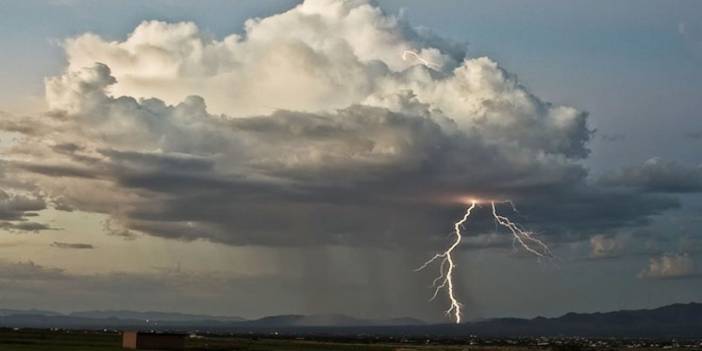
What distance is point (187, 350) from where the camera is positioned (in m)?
156

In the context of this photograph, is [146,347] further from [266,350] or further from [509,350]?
[509,350]

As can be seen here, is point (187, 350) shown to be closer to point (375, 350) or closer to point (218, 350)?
point (218, 350)

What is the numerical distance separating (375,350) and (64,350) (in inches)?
2629

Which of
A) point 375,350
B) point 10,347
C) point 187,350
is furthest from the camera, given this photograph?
point 375,350

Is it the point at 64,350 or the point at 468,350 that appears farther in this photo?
the point at 468,350

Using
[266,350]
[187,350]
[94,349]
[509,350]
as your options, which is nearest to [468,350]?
[509,350]

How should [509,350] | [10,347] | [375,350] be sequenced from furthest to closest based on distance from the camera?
[509,350] → [375,350] → [10,347]

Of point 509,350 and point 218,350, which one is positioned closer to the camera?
point 218,350

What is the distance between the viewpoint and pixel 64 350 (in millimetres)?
139375

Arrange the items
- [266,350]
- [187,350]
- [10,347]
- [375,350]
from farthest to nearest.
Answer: [375,350]
[266,350]
[187,350]
[10,347]

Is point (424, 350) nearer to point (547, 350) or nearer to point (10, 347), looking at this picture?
point (547, 350)

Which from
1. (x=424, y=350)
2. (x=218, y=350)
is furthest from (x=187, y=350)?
(x=424, y=350)

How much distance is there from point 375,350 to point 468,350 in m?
24.4

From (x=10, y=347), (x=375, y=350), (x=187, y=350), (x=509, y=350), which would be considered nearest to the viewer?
(x=10, y=347)
